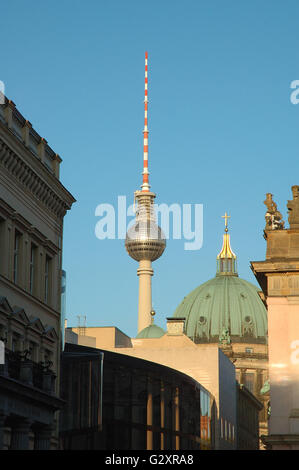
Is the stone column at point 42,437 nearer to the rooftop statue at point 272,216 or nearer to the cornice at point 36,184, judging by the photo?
the cornice at point 36,184

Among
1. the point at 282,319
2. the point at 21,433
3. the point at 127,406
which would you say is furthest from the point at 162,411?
the point at 21,433

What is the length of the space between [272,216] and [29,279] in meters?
19.3

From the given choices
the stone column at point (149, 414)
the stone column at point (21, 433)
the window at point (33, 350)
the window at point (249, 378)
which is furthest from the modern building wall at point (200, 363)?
the window at point (249, 378)

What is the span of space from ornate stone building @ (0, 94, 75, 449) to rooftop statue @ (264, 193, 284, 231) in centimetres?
1348

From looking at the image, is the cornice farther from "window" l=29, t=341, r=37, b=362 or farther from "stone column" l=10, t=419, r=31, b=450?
"stone column" l=10, t=419, r=31, b=450

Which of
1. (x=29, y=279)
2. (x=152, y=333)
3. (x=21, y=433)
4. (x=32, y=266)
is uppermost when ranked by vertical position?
(x=152, y=333)

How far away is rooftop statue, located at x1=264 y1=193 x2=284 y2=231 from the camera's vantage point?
63481mm

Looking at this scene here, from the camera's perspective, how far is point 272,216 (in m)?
63.8

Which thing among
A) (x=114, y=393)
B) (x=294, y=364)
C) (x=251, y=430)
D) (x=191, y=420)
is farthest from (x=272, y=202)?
(x=251, y=430)

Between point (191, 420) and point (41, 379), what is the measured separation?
41.1m

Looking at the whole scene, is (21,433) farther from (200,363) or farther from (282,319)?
(200,363)

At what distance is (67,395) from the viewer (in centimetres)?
5622

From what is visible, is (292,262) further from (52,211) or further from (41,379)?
(41,379)

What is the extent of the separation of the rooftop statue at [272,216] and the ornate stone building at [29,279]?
13.5 m
